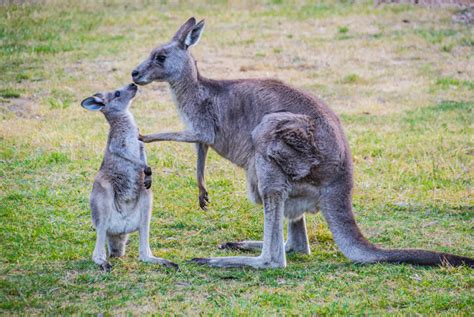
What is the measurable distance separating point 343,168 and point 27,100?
22.4 ft

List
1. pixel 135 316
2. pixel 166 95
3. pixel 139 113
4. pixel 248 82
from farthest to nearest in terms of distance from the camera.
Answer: pixel 166 95 → pixel 139 113 → pixel 248 82 → pixel 135 316

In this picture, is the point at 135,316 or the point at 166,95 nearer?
the point at 135,316

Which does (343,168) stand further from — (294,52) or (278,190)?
(294,52)

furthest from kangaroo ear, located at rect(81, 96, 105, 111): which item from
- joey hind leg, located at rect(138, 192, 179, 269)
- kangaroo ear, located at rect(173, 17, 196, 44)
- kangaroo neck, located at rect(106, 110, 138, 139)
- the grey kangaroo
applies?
kangaroo ear, located at rect(173, 17, 196, 44)

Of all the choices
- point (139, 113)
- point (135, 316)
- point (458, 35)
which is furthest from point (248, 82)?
point (458, 35)

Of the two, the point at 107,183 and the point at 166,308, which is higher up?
the point at 107,183

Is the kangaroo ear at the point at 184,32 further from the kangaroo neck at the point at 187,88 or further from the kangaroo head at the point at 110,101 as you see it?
the kangaroo head at the point at 110,101

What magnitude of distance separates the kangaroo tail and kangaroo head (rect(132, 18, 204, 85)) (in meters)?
1.69

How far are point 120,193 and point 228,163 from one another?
3207 millimetres

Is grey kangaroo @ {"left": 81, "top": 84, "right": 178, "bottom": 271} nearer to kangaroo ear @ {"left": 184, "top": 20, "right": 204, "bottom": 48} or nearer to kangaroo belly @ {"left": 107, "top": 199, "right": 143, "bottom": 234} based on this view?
kangaroo belly @ {"left": 107, "top": 199, "right": 143, "bottom": 234}

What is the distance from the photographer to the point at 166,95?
1223 cm

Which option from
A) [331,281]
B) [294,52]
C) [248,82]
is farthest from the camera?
[294,52]

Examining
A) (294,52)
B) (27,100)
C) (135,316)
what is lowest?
(135,316)

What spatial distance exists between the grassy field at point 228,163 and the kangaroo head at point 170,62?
1.33 metres
